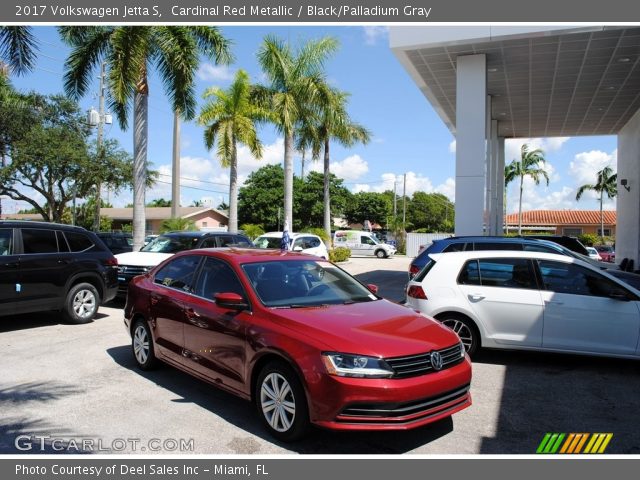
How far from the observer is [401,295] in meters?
13.9

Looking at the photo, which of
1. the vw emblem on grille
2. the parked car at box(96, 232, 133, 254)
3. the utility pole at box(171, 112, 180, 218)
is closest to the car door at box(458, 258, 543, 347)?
the vw emblem on grille

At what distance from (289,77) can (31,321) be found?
15.1 m

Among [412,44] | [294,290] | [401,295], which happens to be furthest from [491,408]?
[412,44]

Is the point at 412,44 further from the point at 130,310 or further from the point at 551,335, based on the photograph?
the point at 130,310

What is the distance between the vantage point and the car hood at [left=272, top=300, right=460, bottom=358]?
403cm

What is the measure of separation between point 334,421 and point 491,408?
84.2 inches

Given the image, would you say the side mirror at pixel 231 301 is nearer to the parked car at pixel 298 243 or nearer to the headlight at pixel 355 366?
the headlight at pixel 355 366

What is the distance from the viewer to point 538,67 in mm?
14320

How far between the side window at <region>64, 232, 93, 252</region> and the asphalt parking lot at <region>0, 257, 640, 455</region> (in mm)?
2310

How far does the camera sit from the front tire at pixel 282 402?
13.3 ft

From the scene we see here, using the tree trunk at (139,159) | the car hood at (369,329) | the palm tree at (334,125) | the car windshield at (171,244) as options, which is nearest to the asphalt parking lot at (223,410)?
the car hood at (369,329)

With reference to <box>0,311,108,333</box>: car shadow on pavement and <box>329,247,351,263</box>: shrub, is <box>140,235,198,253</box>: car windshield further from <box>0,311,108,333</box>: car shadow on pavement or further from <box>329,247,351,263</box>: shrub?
<box>329,247,351,263</box>: shrub

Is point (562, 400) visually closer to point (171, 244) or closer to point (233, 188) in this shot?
point (171, 244)

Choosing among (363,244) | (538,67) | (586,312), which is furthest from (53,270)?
(363,244)
